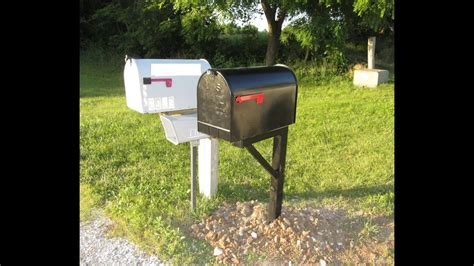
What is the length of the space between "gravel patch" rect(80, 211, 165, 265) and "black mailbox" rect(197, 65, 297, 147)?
0.87 metres

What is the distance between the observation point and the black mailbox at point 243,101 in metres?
1.94

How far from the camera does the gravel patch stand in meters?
2.28

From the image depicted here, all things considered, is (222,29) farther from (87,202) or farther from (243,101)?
(243,101)

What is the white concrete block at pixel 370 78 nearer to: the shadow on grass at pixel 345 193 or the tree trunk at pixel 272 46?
the tree trunk at pixel 272 46

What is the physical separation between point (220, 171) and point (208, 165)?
Answer: 75 centimetres

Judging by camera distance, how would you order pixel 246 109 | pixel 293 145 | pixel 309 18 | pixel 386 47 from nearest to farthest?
pixel 246 109 → pixel 293 145 → pixel 309 18 → pixel 386 47

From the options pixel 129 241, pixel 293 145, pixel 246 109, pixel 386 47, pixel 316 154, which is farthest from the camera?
pixel 386 47

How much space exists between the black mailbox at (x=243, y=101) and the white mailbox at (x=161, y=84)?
13.8 inches

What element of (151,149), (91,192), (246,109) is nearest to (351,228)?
(246,109)

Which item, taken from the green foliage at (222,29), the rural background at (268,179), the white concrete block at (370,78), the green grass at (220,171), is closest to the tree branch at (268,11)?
the green foliage at (222,29)

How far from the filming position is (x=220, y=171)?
359cm

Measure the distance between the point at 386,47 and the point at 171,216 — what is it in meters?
Answer: 10.1

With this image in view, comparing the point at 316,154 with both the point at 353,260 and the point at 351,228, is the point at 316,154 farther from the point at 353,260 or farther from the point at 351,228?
the point at 353,260

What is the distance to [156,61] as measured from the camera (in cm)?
237
